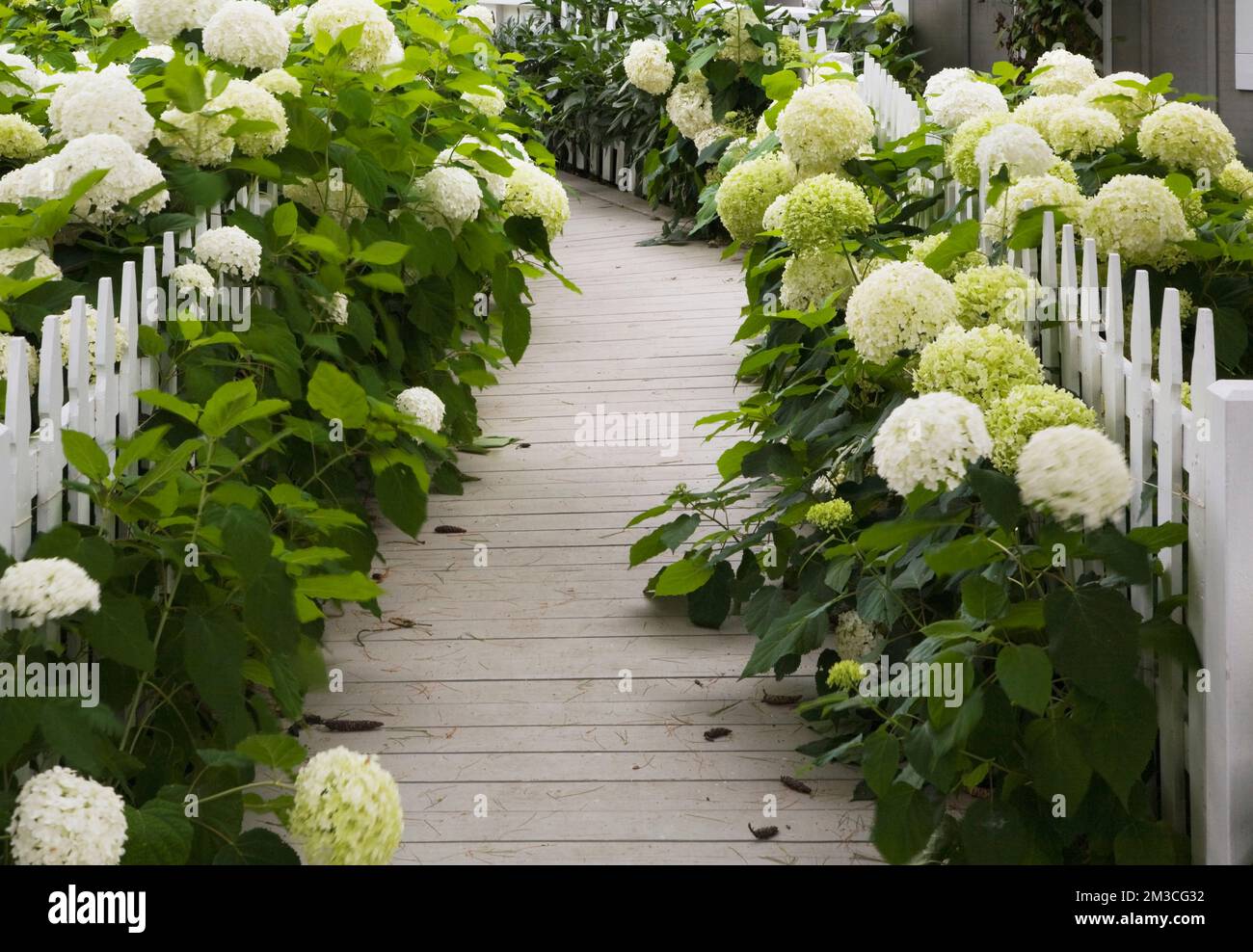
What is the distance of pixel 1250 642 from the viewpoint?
2254 mm

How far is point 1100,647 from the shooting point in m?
2.27

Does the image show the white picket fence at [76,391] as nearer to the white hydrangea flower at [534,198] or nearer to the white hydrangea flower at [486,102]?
the white hydrangea flower at [534,198]

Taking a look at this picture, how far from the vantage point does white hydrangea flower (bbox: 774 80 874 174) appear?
3926 mm

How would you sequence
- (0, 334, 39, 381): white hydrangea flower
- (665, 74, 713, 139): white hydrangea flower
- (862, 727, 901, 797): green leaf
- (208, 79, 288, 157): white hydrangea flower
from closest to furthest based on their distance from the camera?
(862, 727, 901, 797): green leaf, (0, 334, 39, 381): white hydrangea flower, (208, 79, 288, 157): white hydrangea flower, (665, 74, 713, 139): white hydrangea flower

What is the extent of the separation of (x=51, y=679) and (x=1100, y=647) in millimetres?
1648

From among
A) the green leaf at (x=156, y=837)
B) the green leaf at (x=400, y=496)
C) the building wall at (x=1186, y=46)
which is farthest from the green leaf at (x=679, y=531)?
the building wall at (x=1186, y=46)

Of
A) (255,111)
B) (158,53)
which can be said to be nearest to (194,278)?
(255,111)

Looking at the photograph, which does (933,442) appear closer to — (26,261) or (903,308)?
(903,308)

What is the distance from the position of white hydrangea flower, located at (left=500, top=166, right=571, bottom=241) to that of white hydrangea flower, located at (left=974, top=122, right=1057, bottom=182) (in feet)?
5.60

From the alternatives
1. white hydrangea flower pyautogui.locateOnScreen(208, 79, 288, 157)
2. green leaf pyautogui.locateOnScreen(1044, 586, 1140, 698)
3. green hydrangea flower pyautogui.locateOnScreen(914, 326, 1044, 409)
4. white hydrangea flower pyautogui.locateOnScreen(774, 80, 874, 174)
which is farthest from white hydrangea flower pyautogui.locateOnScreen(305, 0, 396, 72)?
green leaf pyautogui.locateOnScreen(1044, 586, 1140, 698)

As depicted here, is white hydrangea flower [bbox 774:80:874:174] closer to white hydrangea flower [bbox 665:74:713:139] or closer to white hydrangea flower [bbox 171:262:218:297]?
white hydrangea flower [bbox 171:262:218:297]

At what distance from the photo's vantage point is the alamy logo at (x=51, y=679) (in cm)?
212

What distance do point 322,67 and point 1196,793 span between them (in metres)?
Result: 2.94
